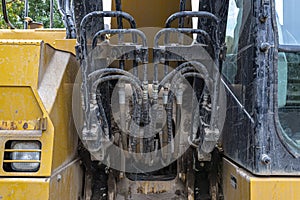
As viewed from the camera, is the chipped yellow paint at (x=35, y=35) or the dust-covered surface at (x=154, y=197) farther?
the chipped yellow paint at (x=35, y=35)

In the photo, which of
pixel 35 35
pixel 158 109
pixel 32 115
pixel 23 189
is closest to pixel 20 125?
pixel 32 115

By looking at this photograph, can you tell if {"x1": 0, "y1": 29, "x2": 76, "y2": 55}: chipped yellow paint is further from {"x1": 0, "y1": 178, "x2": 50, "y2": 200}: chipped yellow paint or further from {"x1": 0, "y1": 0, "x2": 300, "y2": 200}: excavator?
{"x1": 0, "y1": 178, "x2": 50, "y2": 200}: chipped yellow paint

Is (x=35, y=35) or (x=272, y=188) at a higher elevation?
(x=35, y=35)

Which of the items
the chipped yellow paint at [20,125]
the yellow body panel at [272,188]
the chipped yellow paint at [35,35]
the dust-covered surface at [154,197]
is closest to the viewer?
the yellow body panel at [272,188]

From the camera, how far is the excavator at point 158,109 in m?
1.55

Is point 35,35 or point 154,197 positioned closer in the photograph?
point 154,197

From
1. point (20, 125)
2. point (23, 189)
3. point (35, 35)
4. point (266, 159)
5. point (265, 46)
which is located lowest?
point (23, 189)

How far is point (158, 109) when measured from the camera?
6.34 ft

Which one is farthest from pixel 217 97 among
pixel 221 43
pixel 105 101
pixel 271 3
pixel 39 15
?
pixel 39 15

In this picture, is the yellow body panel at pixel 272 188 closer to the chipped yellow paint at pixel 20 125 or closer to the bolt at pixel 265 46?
the bolt at pixel 265 46

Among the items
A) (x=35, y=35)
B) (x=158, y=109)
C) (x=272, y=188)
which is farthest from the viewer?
(x=35, y=35)

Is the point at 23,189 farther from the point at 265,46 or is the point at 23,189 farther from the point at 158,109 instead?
the point at 265,46

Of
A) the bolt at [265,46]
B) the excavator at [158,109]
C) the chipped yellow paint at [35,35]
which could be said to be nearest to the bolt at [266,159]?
the excavator at [158,109]

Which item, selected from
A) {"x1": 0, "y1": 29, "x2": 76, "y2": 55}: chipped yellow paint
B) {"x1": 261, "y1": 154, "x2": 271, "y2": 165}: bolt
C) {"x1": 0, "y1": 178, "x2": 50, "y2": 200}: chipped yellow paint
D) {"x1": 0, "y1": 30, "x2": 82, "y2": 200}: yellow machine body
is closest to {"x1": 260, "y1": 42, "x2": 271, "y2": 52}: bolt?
{"x1": 261, "y1": 154, "x2": 271, "y2": 165}: bolt
